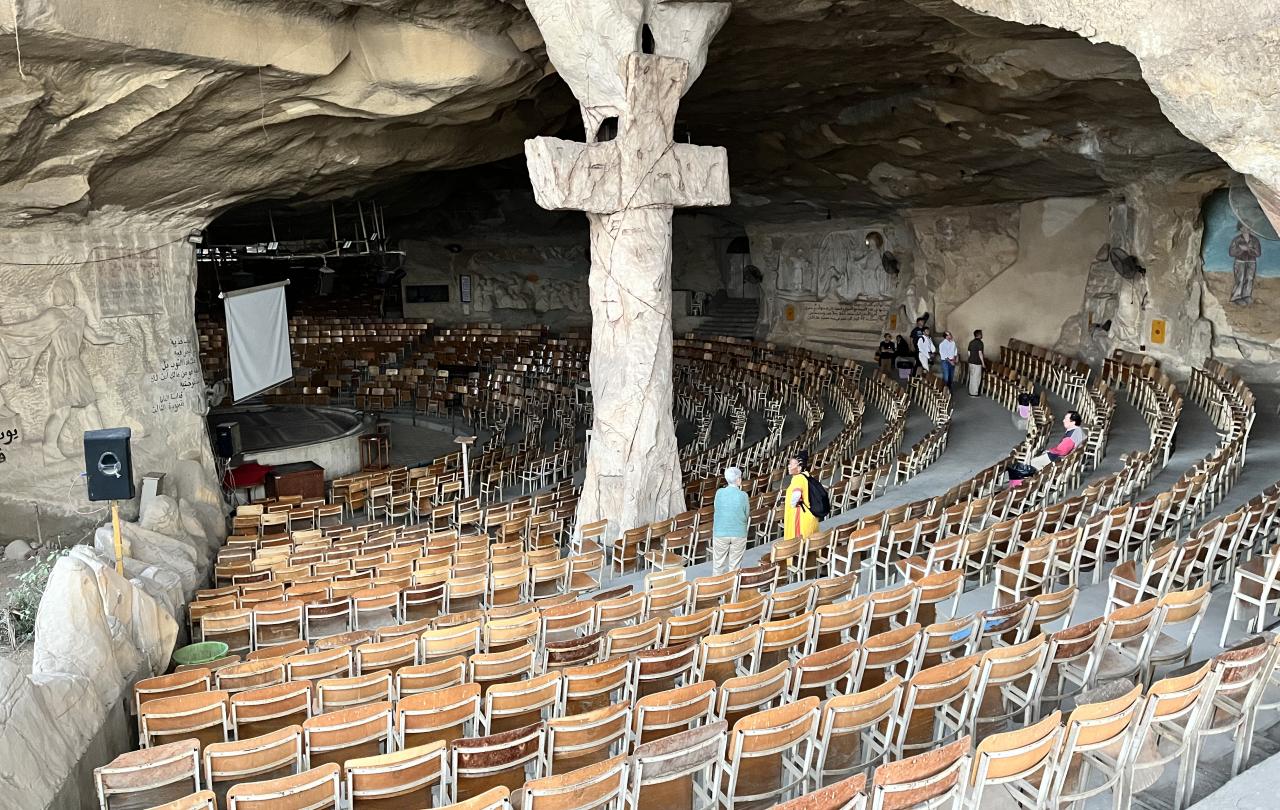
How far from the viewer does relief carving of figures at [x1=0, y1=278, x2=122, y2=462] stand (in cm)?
1196

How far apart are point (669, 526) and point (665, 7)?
5.65 meters

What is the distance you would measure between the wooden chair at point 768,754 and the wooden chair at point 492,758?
95cm

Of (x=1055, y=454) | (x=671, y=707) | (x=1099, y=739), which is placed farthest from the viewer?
(x=1055, y=454)

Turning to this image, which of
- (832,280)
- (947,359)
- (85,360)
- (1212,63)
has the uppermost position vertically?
(1212,63)

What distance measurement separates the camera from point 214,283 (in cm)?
2953

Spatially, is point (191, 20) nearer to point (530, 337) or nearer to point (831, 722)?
point (831, 722)

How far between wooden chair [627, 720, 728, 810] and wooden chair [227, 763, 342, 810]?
1398 millimetres

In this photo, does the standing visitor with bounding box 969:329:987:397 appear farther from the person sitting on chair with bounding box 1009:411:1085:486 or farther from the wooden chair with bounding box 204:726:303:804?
the wooden chair with bounding box 204:726:303:804

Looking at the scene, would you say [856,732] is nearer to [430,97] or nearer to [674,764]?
[674,764]

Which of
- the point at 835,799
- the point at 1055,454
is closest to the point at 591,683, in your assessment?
the point at 835,799

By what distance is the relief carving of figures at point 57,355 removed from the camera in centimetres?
1196

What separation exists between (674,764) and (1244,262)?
15.1 meters

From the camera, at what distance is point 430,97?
12.4 m

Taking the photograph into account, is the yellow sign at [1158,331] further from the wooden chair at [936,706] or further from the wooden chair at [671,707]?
the wooden chair at [671,707]
